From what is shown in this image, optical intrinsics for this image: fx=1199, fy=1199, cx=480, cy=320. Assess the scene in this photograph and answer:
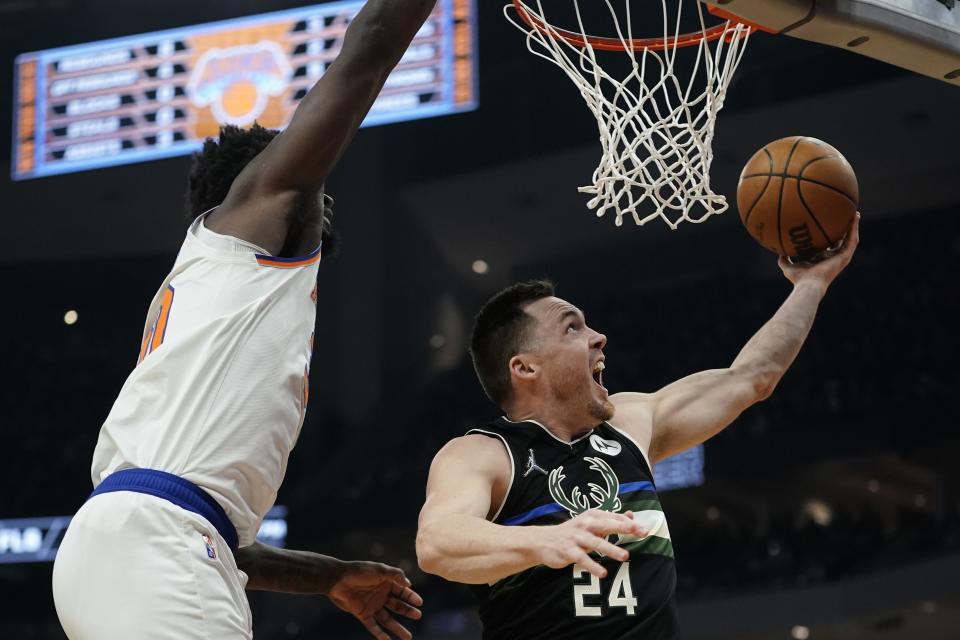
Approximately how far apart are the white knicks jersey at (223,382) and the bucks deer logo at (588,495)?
804 mm

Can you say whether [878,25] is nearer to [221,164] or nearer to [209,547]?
[221,164]

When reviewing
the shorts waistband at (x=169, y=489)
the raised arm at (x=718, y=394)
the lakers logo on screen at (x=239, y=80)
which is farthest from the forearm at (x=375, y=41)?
the lakers logo on screen at (x=239, y=80)

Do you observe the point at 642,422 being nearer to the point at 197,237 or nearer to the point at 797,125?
the point at 197,237

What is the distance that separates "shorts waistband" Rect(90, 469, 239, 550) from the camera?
89.4 inches

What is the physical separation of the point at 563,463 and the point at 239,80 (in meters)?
8.25

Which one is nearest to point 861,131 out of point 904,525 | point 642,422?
point 904,525

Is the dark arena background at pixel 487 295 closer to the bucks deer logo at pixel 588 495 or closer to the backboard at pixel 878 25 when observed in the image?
the backboard at pixel 878 25

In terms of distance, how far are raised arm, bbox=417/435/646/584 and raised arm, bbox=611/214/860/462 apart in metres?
0.55

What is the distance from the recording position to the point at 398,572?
3193 mm

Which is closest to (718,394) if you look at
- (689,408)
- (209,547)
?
(689,408)

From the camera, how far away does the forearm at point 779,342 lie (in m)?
3.57

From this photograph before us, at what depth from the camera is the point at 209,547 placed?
7.48ft

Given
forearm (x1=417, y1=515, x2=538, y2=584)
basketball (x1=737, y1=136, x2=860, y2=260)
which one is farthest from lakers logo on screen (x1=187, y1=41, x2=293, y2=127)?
forearm (x1=417, y1=515, x2=538, y2=584)

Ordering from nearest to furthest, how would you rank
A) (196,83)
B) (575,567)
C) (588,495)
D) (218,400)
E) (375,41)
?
(218,400) → (375,41) → (575,567) → (588,495) → (196,83)
